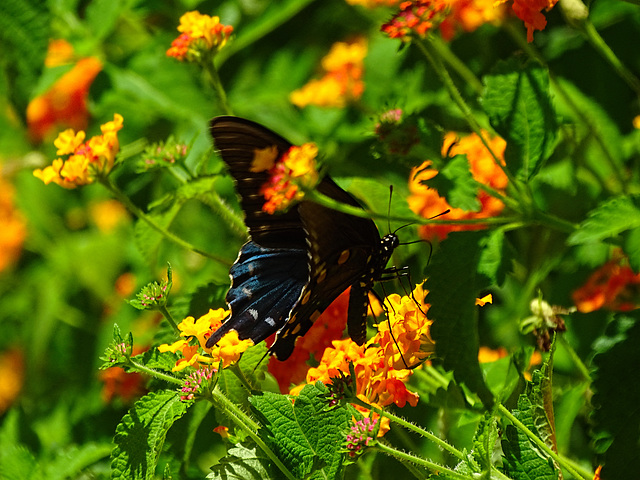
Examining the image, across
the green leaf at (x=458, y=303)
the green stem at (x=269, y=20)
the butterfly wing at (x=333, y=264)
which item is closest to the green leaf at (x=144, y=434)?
the butterfly wing at (x=333, y=264)

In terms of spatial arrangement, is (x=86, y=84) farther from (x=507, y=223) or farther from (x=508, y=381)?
(x=508, y=381)

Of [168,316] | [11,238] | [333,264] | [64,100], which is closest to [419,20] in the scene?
[333,264]

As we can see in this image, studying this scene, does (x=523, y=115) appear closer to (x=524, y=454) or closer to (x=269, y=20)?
(x=524, y=454)

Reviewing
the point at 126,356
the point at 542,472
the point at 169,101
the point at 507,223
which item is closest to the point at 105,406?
the point at 169,101

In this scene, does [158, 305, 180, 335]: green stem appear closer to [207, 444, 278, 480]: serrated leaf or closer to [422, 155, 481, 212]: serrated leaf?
[207, 444, 278, 480]: serrated leaf

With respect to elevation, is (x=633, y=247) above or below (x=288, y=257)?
above

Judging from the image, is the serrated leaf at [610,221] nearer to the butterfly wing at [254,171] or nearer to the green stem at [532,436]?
the green stem at [532,436]
